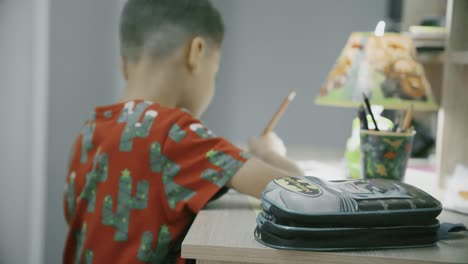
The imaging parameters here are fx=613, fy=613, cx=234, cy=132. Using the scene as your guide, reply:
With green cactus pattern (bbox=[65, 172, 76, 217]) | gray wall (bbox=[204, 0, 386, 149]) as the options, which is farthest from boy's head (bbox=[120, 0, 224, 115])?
gray wall (bbox=[204, 0, 386, 149])

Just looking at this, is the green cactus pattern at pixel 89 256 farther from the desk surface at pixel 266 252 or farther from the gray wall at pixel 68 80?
the gray wall at pixel 68 80

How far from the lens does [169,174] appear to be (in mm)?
990

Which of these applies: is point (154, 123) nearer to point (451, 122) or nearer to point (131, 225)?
point (131, 225)

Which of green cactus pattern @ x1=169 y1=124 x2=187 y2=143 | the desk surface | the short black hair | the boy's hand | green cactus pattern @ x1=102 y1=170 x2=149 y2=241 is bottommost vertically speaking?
green cactus pattern @ x1=102 y1=170 x2=149 y2=241

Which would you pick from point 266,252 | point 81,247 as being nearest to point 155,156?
point 81,247

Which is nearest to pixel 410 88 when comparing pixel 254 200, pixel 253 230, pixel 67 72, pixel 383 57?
pixel 383 57

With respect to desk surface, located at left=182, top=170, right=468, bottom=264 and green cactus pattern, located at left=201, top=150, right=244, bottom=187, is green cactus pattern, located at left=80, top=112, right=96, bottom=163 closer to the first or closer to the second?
green cactus pattern, located at left=201, top=150, right=244, bottom=187

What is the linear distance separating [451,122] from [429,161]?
384 mm

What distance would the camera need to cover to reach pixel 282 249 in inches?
26.9

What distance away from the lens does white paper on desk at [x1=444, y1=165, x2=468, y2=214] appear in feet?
3.10

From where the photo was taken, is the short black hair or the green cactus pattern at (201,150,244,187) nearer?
the green cactus pattern at (201,150,244,187)

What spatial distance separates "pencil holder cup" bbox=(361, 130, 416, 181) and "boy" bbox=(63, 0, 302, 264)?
0.52 ft

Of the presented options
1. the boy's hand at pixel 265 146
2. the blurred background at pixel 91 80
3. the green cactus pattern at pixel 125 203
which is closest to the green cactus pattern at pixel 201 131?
the green cactus pattern at pixel 125 203

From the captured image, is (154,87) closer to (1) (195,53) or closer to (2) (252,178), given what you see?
(1) (195,53)
